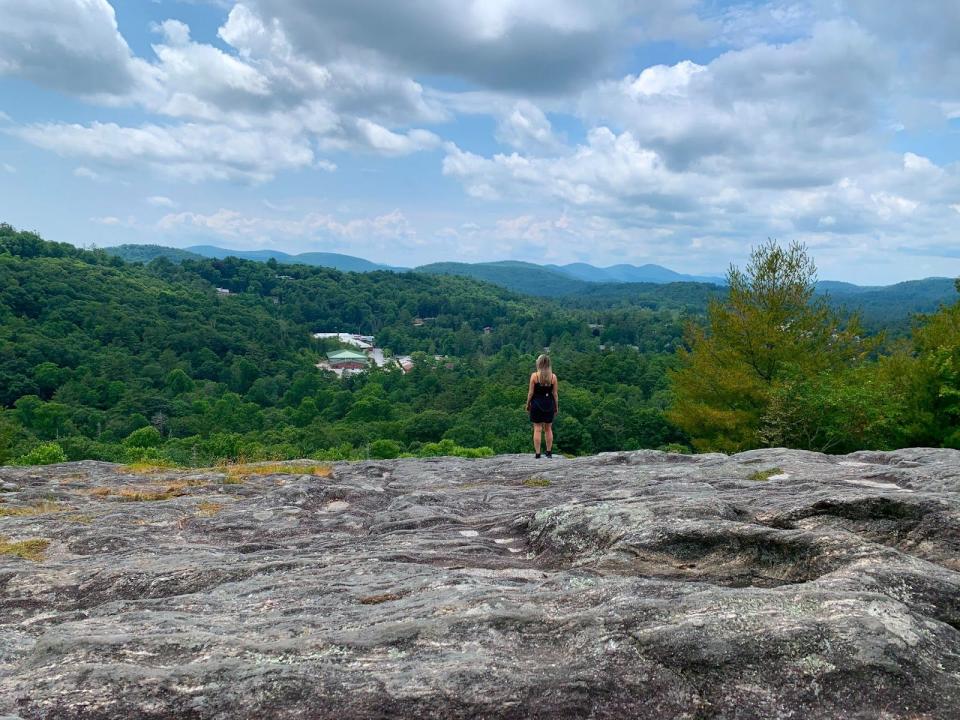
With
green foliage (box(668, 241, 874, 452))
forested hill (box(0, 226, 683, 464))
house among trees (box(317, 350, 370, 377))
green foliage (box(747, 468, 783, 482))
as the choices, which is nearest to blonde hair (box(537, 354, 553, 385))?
green foliage (box(747, 468, 783, 482))

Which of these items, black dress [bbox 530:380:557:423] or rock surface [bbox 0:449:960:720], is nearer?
rock surface [bbox 0:449:960:720]

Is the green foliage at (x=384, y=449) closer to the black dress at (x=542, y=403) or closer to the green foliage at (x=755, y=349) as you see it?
the green foliage at (x=755, y=349)

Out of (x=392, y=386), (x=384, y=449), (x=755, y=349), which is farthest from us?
(x=392, y=386)

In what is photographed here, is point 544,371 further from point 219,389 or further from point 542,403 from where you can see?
point 219,389

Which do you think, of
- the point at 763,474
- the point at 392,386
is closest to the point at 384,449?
the point at 763,474

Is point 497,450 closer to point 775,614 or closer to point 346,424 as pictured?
point 346,424

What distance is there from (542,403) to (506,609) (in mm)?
11253

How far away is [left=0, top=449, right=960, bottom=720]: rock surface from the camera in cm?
409

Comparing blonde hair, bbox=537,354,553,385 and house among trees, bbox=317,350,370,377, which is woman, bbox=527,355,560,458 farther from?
house among trees, bbox=317,350,370,377

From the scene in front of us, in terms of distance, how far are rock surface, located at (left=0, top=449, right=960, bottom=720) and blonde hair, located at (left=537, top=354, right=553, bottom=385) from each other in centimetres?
491

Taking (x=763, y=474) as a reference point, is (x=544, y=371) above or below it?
above

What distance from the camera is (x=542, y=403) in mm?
16375

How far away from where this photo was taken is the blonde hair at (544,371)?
1558 cm

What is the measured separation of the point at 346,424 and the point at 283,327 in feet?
358
